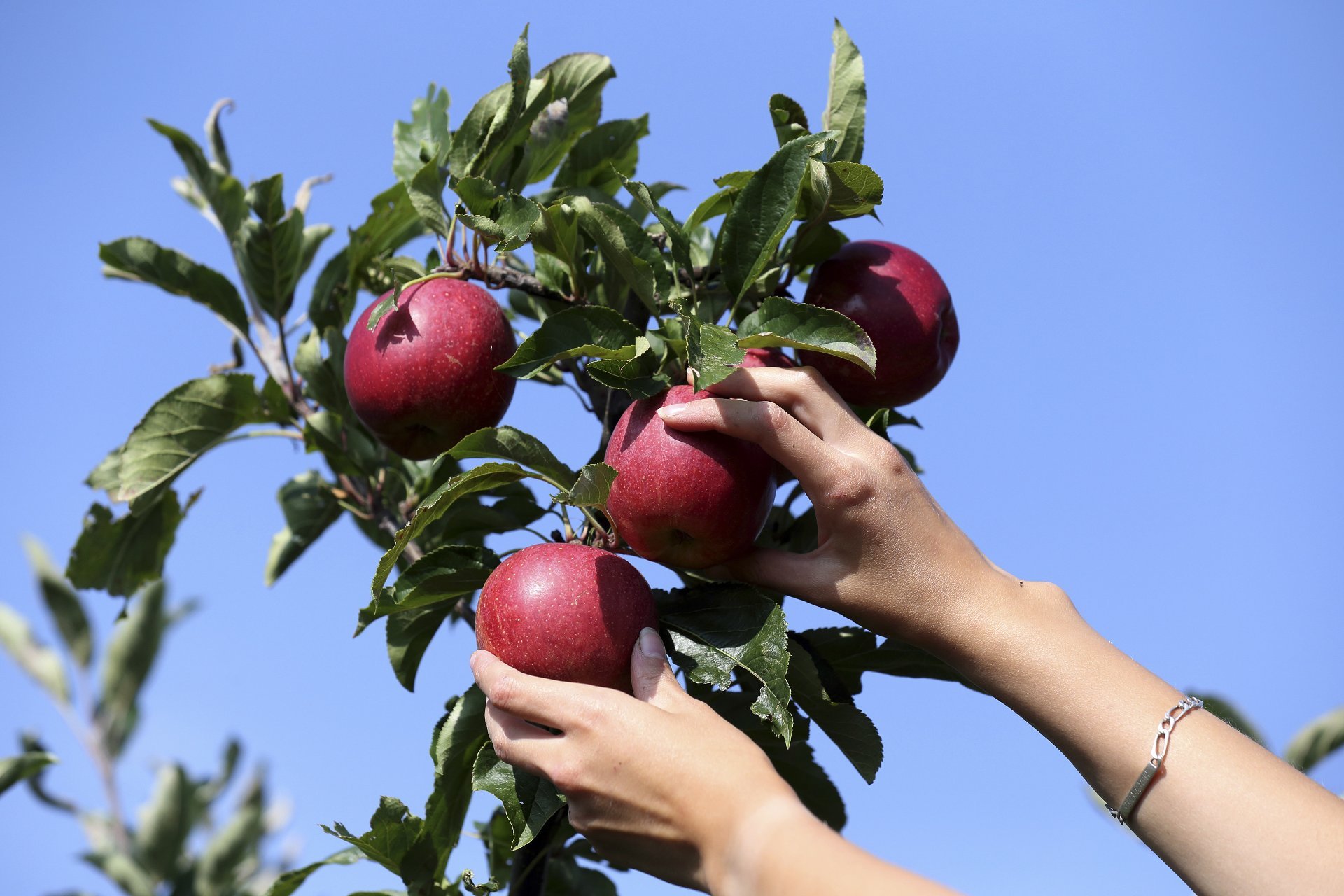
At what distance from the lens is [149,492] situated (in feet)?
7.34

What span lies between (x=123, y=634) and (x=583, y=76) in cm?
494

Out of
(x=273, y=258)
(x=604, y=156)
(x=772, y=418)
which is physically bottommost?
(x=772, y=418)

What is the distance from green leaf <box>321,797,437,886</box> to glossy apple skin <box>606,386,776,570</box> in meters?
0.61

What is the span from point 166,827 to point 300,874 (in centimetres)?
410

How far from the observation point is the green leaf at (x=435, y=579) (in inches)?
63.6

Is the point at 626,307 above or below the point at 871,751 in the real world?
above

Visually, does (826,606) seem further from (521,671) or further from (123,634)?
(123,634)

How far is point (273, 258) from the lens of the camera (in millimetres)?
2340

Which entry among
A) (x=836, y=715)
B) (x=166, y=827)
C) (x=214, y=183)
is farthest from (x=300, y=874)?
(x=166, y=827)

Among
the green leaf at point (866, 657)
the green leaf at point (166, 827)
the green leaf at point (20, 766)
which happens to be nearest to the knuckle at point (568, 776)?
the green leaf at point (866, 657)

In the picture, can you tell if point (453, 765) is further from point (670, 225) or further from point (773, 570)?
point (670, 225)

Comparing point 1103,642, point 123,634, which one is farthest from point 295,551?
point 123,634

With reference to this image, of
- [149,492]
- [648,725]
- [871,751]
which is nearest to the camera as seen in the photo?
[648,725]

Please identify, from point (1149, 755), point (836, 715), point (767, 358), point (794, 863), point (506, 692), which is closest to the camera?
point (794, 863)
